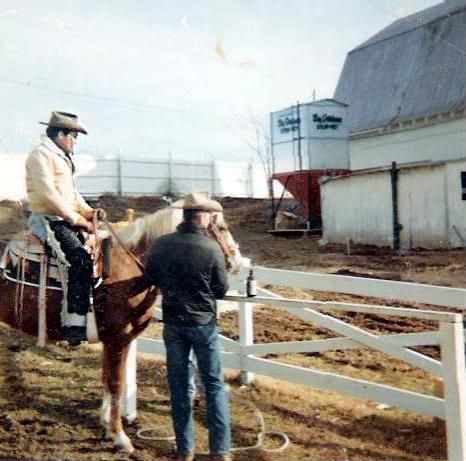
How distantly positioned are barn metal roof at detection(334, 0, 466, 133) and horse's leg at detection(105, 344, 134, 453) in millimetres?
19419

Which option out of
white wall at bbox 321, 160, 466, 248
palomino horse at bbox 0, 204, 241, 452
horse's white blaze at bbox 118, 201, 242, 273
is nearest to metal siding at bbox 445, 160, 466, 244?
white wall at bbox 321, 160, 466, 248

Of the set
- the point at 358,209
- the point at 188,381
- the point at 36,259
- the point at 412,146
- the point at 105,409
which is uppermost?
the point at 412,146

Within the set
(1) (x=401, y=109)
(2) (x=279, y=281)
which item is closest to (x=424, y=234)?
(1) (x=401, y=109)

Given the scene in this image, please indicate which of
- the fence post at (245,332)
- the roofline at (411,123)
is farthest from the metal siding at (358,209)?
the fence post at (245,332)

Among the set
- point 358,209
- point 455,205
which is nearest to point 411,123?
point 358,209

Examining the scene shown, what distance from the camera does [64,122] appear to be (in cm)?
470

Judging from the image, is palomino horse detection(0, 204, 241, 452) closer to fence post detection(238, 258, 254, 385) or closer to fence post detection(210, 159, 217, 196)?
fence post detection(238, 258, 254, 385)

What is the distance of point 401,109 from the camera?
23.7 metres

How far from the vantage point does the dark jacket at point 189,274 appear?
399 centimetres

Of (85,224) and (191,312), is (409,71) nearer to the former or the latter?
(85,224)

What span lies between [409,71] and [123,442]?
2244cm

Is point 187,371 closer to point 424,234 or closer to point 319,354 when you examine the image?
point 319,354

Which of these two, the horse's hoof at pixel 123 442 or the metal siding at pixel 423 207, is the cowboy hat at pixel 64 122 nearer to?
the horse's hoof at pixel 123 442

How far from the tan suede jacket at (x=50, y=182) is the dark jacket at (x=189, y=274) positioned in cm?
91
